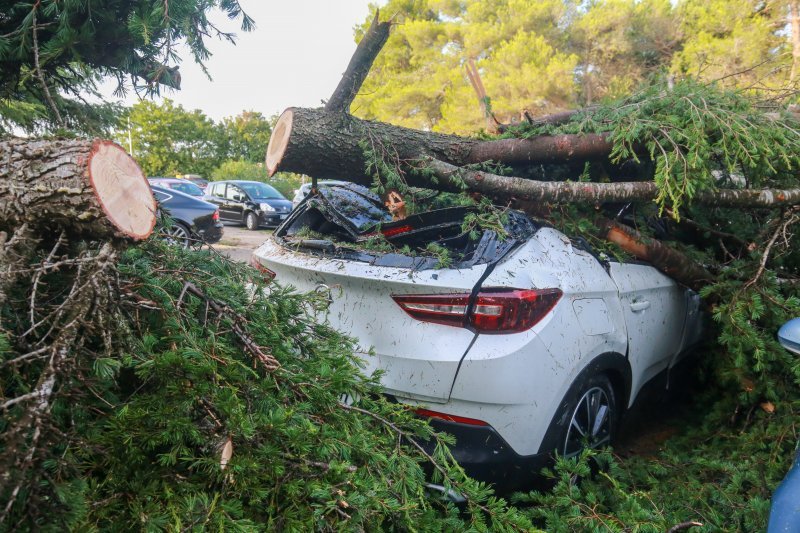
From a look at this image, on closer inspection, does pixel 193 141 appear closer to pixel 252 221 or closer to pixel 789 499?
pixel 252 221

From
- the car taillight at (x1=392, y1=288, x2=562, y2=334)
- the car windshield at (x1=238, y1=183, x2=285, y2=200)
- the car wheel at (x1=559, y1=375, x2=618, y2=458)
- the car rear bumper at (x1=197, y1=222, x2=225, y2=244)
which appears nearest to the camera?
the car taillight at (x1=392, y1=288, x2=562, y2=334)

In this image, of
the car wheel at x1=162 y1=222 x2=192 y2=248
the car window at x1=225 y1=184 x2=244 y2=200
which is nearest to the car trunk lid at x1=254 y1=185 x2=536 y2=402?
the car wheel at x1=162 y1=222 x2=192 y2=248

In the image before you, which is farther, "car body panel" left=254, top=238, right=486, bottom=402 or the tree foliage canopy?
the tree foliage canopy

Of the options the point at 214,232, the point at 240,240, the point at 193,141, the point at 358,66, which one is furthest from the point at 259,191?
the point at 193,141

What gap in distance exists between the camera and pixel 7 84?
2.96 meters

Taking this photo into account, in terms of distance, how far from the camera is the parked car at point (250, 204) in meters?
15.3

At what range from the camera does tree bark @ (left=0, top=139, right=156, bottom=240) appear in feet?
5.18

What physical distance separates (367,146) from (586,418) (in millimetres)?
1940

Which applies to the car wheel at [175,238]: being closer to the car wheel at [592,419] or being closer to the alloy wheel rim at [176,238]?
the alloy wheel rim at [176,238]

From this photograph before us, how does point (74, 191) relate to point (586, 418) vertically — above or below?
above

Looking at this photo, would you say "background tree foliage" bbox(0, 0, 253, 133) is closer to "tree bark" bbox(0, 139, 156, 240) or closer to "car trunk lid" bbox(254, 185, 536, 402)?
"tree bark" bbox(0, 139, 156, 240)

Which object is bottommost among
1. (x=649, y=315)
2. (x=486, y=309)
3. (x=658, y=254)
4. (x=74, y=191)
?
(x=649, y=315)

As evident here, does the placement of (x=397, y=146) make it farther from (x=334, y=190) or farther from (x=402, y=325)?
(x=402, y=325)

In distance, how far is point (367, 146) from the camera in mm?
3152
